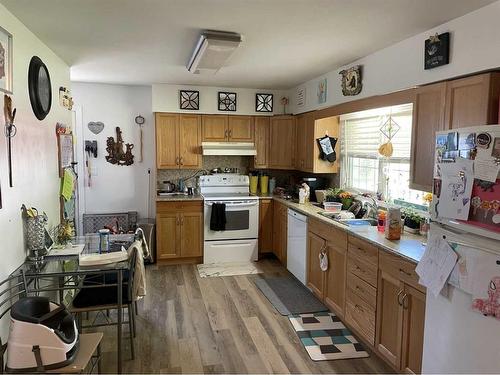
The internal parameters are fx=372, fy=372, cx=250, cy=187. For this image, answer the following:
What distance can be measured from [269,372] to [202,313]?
1117 millimetres

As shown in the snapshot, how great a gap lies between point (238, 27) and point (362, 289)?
217cm

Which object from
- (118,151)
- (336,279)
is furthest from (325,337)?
(118,151)

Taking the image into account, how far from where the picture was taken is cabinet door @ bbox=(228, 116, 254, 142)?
5.29m

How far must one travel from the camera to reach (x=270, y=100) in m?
5.39

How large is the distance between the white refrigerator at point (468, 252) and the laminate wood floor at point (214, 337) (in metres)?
0.97

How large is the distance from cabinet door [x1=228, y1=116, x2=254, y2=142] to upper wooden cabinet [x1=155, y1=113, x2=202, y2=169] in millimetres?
456

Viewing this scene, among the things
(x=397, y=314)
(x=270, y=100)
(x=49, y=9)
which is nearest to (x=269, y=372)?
(x=397, y=314)

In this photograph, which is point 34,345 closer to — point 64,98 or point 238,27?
point 238,27

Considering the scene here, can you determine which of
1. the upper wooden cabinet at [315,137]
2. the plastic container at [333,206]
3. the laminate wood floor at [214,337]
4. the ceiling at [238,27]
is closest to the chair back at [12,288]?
the laminate wood floor at [214,337]

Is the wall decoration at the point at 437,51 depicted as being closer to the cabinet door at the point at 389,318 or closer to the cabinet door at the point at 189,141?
the cabinet door at the point at 389,318

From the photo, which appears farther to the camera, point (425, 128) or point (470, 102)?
point (425, 128)

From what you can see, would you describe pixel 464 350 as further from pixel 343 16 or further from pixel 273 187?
pixel 273 187

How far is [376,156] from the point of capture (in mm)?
3918

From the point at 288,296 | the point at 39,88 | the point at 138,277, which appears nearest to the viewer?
the point at 138,277
